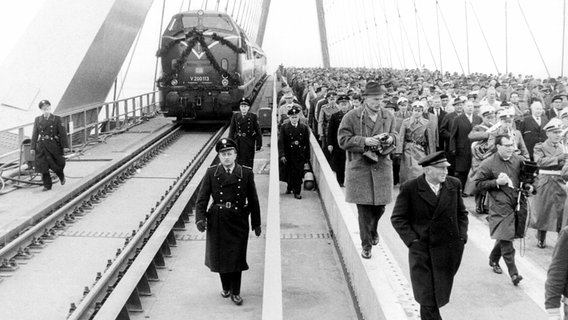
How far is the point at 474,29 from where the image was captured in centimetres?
2984

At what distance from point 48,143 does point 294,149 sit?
→ 4.06 meters

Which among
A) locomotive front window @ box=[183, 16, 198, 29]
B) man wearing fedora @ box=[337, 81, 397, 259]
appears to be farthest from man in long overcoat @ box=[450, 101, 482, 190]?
locomotive front window @ box=[183, 16, 198, 29]

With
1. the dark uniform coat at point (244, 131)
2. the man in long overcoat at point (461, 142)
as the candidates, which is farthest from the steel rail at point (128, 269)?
the man in long overcoat at point (461, 142)

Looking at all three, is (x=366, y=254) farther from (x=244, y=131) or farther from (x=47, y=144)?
(x=47, y=144)

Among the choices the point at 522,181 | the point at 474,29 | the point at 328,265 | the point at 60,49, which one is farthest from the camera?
the point at 474,29

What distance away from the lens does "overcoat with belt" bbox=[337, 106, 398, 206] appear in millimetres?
6723

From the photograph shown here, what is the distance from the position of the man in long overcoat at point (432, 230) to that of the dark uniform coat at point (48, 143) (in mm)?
8252

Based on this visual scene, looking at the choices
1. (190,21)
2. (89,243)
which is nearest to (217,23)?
(190,21)

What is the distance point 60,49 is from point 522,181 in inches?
481

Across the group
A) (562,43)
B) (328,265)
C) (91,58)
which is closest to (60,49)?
(91,58)

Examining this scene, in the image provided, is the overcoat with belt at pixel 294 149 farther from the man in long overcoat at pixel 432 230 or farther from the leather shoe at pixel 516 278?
the man in long overcoat at pixel 432 230

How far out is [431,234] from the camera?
5066 millimetres

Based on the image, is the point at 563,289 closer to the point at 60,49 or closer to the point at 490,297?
the point at 490,297

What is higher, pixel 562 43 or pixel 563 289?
pixel 562 43
